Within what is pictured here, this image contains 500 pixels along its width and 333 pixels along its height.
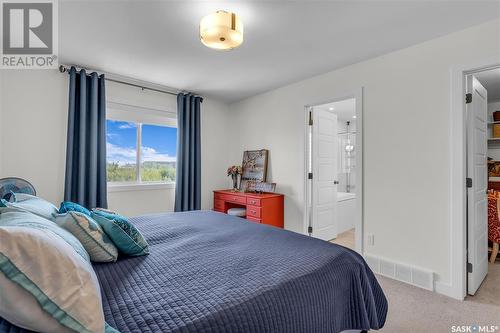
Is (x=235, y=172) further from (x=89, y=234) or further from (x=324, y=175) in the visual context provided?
(x=89, y=234)

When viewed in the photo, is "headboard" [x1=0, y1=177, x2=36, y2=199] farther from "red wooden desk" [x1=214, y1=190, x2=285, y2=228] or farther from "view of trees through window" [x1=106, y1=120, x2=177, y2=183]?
"red wooden desk" [x1=214, y1=190, x2=285, y2=228]

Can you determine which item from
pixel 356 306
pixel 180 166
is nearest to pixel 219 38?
pixel 356 306

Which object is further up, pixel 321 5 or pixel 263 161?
pixel 321 5

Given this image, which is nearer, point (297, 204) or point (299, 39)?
point (299, 39)

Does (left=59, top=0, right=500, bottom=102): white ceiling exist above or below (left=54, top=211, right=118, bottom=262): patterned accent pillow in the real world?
above

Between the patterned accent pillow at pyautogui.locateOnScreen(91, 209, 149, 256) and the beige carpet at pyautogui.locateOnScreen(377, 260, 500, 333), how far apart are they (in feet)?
5.95

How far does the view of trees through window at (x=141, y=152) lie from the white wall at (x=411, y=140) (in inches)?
101

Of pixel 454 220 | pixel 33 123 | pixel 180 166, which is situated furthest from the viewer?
pixel 180 166

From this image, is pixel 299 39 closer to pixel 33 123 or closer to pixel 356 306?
pixel 356 306

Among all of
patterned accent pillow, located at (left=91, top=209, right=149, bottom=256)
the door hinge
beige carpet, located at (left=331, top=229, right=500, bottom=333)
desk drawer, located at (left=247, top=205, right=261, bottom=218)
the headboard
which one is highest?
the door hinge

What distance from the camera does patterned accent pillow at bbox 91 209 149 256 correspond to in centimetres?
141

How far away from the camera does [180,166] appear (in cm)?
395

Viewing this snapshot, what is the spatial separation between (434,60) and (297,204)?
232cm

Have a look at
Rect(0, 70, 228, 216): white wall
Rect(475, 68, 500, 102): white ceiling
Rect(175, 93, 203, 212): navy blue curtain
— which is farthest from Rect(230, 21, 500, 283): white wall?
Rect(0, 70, 228, 216): white wall
